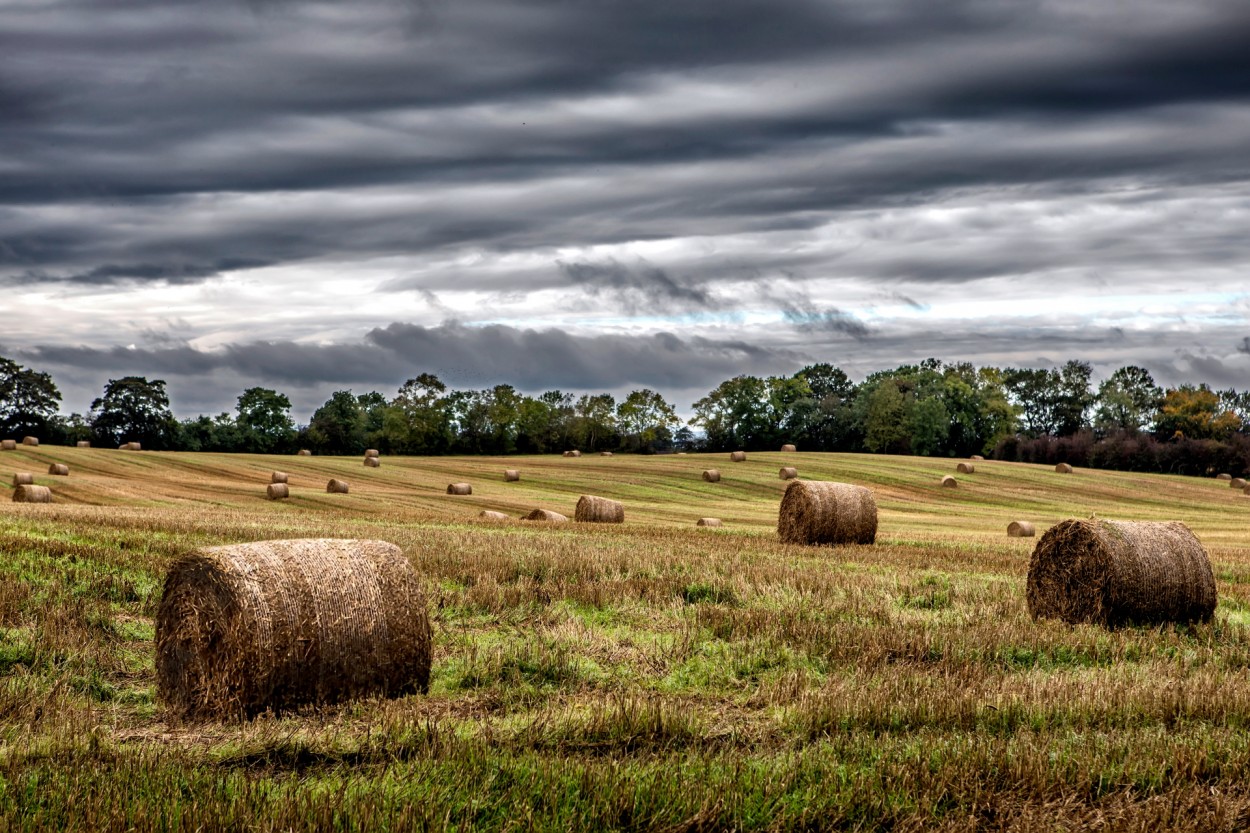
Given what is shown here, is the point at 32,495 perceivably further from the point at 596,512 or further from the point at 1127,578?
the point at 1127,578

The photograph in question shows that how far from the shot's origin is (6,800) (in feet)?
19.1

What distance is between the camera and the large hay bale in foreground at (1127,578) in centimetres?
1326

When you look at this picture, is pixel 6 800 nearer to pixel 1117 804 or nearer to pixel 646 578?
pixel 1117 804

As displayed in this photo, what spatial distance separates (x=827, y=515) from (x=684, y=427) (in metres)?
83.5

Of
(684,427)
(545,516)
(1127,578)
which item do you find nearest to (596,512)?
(545,516)

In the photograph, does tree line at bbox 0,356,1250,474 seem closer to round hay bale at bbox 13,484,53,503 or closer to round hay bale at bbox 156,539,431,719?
round hay bale at bbox 13,484,53,503

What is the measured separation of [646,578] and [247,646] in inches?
279

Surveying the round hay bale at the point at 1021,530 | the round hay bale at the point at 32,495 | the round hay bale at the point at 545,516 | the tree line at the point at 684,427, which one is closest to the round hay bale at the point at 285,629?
the round hay bale at the point at 545,516

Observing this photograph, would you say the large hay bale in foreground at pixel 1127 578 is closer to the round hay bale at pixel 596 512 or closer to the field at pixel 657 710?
the field at pixel 657 710

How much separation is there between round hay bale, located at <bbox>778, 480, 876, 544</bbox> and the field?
591 centimetres

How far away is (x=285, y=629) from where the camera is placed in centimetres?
873

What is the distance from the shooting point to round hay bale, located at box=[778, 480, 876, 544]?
2534 cm

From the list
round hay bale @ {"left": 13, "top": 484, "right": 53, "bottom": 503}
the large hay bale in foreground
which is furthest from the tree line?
the large hay bale in foreground

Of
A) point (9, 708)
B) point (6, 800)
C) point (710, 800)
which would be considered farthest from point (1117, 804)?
point (9, 708)
